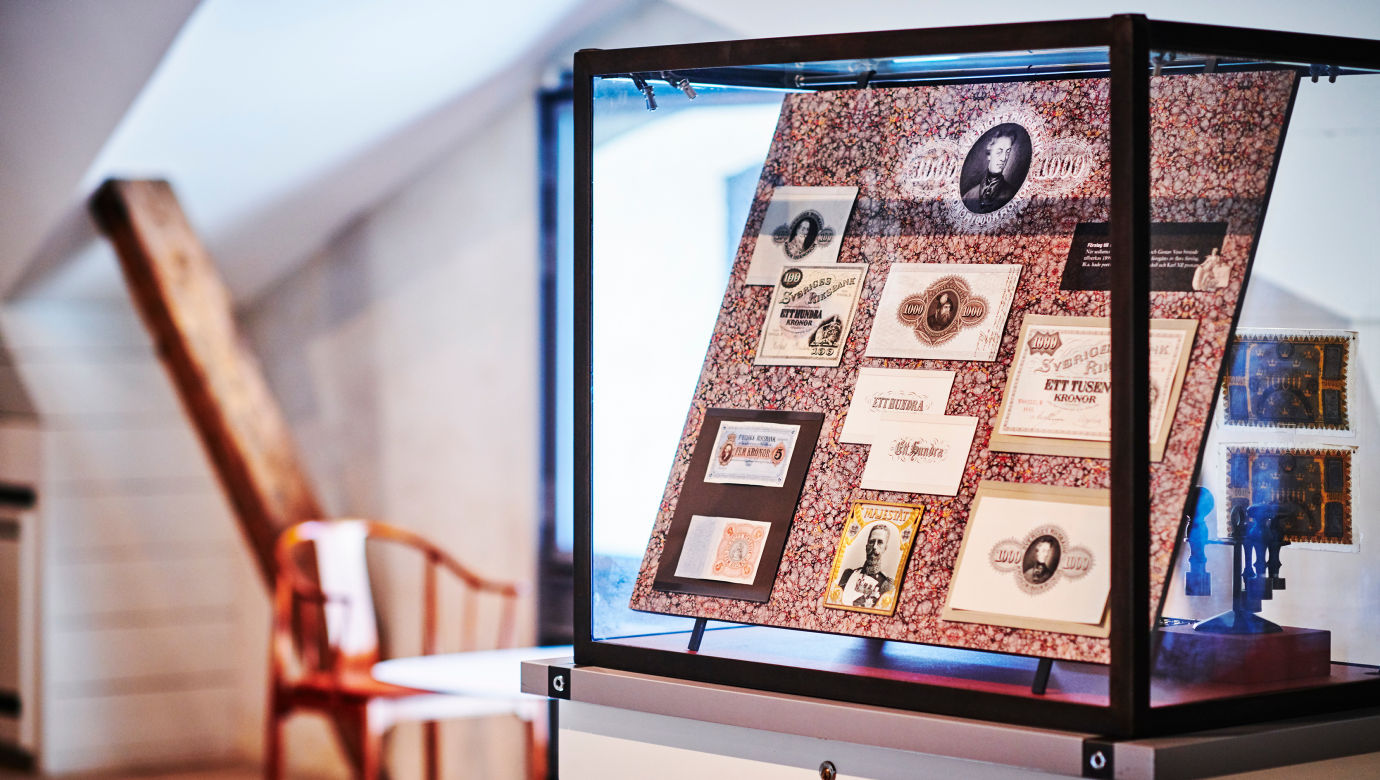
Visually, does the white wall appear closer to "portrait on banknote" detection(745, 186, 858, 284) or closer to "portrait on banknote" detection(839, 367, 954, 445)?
"portrait on banknote" detection(745, 186, 858, 284)

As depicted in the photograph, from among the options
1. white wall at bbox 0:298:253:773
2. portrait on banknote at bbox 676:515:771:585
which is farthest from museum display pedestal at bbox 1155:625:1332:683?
white wall at bbox 0:298:253:773

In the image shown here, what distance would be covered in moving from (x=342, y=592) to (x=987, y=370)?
258cm

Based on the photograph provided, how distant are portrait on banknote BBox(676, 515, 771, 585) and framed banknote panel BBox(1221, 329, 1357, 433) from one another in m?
0.51

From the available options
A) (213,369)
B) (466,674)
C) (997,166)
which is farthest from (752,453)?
(213,369)

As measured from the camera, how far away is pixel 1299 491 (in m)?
1.51

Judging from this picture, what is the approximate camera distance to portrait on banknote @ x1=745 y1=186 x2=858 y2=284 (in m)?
1.63

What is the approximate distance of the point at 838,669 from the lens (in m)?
1.51

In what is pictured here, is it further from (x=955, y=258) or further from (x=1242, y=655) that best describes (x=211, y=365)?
(x=1242, y=655)

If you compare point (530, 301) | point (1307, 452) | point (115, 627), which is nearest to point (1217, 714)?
point (1307, 452)

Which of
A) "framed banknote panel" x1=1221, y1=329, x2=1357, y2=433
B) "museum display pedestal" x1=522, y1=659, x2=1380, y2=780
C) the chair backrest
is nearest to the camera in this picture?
"museum display pedestal" x1=522, y1=659, x2=1380, y2=780

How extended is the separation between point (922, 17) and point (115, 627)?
3.17 metres

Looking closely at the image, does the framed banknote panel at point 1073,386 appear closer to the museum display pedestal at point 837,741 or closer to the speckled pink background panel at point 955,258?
the speckled pink background panel at point 955,258

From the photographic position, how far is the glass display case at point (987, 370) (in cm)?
138

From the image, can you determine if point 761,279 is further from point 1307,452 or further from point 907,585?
point 1307,452
